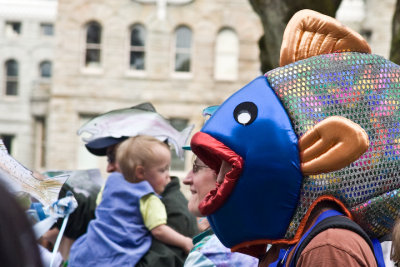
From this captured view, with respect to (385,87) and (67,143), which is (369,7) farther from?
(385,87)

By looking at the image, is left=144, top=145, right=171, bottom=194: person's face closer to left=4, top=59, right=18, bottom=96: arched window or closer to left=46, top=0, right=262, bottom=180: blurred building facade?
left=46, top=0, right=262, bottom=180: blurred building facade

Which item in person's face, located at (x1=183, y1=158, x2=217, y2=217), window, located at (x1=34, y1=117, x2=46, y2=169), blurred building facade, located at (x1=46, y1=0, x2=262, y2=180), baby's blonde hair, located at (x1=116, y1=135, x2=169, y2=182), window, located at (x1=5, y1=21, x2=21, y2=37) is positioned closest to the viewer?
person's face, located at (x1=183, y1=158, x2=217, y2=217)

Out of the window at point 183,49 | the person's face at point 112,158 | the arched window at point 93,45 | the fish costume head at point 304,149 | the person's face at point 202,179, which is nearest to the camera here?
the fish costume head at point 304,149

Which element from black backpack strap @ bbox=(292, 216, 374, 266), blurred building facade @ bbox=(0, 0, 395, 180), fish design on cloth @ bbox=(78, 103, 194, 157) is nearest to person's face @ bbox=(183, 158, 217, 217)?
black backpack strap @ bbox=(292, 216, 374, 266)

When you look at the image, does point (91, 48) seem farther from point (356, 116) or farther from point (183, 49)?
point (356, 116)

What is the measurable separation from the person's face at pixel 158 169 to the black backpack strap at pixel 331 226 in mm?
2110

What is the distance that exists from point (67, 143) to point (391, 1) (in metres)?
12.0

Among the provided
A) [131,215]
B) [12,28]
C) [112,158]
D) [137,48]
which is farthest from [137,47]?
[131,215]

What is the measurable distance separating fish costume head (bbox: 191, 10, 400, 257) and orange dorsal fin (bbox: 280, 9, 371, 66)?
3.0 inches

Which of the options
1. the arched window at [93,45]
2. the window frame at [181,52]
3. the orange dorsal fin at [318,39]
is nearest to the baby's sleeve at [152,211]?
the orange dorsal fin at [318,39]

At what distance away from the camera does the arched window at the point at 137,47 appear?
2258 centimetres

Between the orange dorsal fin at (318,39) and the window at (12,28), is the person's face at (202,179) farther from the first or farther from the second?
the window at (12,28)

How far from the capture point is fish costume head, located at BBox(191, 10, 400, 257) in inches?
88.9

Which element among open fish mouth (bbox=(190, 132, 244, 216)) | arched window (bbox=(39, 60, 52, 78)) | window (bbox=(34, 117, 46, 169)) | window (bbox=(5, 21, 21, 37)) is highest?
window (bbox=(5, 21, 21, 37))
